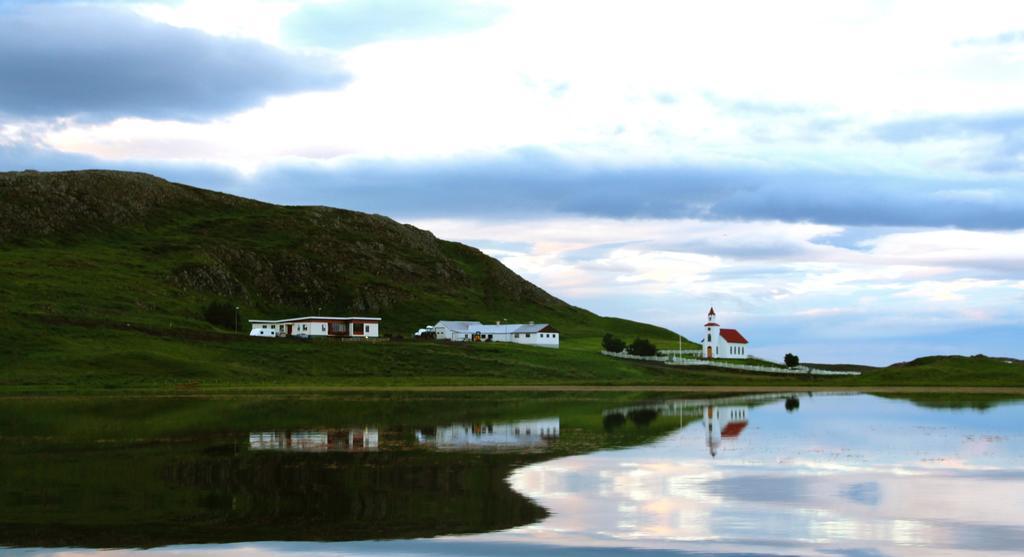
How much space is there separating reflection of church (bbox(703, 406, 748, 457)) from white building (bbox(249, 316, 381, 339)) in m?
112

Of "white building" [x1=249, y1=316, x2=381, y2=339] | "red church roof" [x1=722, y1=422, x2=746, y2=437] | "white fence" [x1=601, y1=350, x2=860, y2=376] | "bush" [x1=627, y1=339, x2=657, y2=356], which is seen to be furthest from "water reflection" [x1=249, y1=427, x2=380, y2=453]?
"white building" [x1=249, y1=316, x2=381, y2=339]

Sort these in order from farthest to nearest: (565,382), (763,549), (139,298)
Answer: (139,298), (565,382), (763,549)

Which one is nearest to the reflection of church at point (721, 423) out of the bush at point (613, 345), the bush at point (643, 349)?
the bush at point (643, 349)

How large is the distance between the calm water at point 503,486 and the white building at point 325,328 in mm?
115579

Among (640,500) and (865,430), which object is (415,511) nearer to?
(640,500)

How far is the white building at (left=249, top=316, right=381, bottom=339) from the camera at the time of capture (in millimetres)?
179500

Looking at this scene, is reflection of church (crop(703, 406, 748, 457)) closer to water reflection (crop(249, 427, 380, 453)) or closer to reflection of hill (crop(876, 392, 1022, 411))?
water reflection (crop(249, 427, 380, 453))

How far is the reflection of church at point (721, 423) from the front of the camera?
2009 inches

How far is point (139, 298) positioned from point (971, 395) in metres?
138

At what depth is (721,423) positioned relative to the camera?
204 ft

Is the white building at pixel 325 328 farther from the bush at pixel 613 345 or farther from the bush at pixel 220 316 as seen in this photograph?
the bush at pixel 613 345

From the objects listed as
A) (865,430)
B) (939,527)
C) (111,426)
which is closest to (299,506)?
(939,527)

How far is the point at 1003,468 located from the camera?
3875 cm

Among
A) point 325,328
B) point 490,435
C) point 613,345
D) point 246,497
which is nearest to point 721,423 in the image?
point 490,435
